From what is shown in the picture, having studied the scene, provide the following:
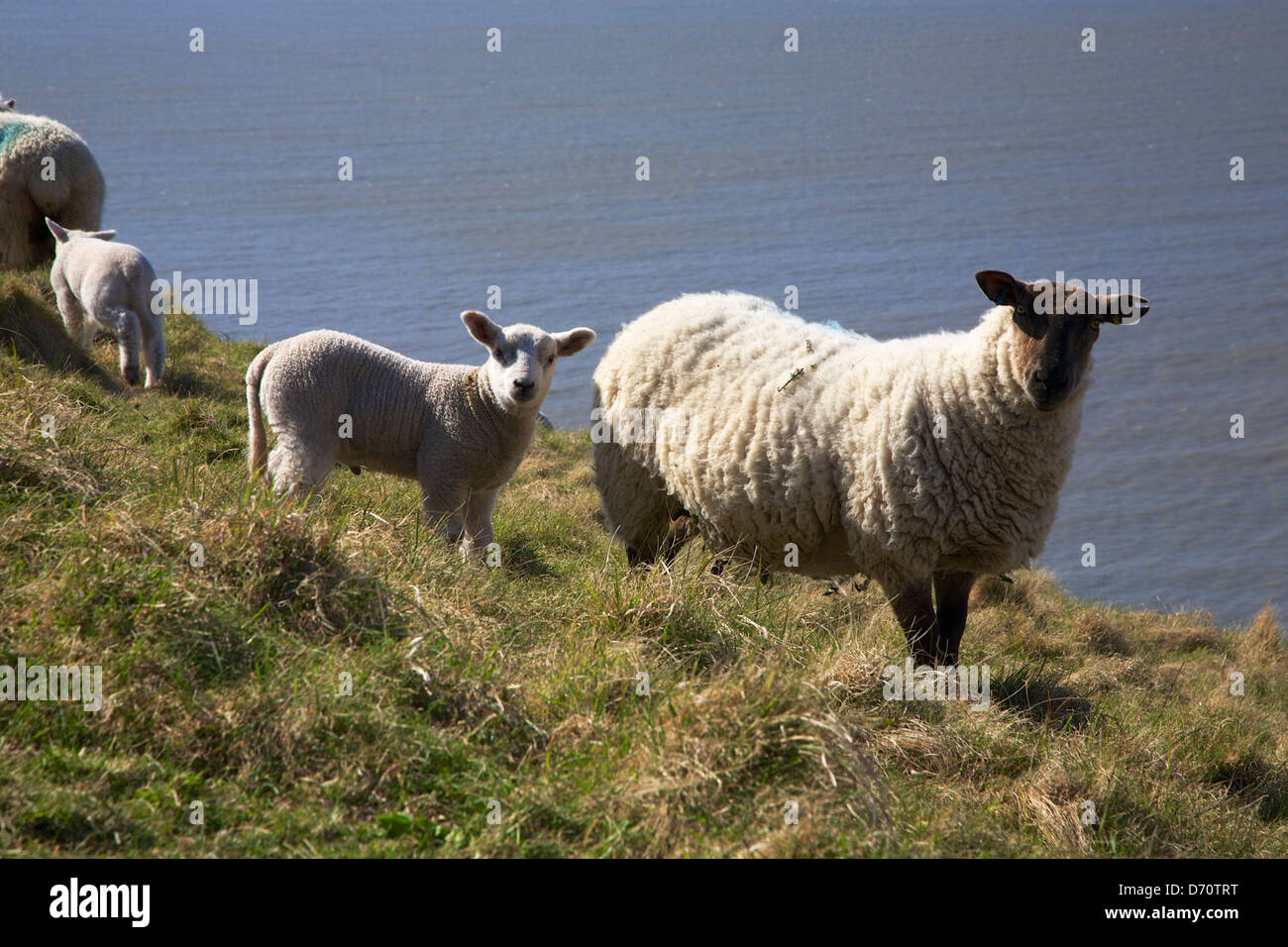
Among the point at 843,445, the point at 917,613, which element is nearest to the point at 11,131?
the point at 843,445

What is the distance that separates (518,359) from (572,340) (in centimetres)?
43

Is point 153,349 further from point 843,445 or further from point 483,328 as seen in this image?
point 843,445

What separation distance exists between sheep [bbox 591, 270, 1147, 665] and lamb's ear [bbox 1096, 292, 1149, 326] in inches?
0.5

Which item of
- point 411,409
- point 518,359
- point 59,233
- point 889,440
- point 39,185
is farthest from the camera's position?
point 39,185

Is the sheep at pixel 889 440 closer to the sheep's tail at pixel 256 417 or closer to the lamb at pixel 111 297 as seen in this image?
the sheep's tail at pixel 256 417

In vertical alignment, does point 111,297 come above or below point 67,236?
below

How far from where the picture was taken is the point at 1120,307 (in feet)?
18.7

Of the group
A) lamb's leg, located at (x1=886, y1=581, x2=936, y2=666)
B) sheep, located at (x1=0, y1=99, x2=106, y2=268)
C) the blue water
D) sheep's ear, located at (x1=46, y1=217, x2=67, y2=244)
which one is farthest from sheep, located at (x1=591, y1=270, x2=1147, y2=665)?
the blue water

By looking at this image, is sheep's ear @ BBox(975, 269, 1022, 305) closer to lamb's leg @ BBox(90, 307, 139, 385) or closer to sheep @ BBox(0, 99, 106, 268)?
lamb's leg @ BBox(90, 307, 139, 385)

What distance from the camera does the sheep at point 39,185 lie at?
394 inches

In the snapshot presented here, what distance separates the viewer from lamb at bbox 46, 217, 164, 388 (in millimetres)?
8609

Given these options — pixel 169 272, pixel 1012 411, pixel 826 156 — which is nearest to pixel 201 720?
pixel 1012 411

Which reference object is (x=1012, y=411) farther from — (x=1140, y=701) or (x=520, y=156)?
(x=520, y=156)
